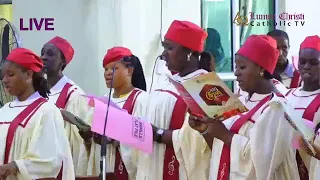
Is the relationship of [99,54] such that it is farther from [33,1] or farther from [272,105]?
[272,105]

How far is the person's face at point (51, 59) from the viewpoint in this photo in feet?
15.5

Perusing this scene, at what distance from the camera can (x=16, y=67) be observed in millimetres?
3525

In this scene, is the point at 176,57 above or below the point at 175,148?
above

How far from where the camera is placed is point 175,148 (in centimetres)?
386

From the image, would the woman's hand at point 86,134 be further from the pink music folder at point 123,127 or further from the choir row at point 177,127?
the pink music folder at point 123,127

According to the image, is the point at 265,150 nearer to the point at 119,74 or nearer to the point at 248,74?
the point at 248,74

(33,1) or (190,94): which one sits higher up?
(33,1)

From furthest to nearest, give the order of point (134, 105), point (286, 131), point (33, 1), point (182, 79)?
point (33, 1), point (134, 105), point (182, 79), point (286, 131)

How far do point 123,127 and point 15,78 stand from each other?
0.63m

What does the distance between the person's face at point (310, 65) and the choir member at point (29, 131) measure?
1.35m

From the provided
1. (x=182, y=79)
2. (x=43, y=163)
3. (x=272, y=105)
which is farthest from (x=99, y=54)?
(x=272, y=105)

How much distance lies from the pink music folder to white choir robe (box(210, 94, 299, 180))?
0.55 m

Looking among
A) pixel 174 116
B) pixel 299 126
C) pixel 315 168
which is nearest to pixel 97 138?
pixel 174 116

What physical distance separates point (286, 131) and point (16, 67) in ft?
4.69
